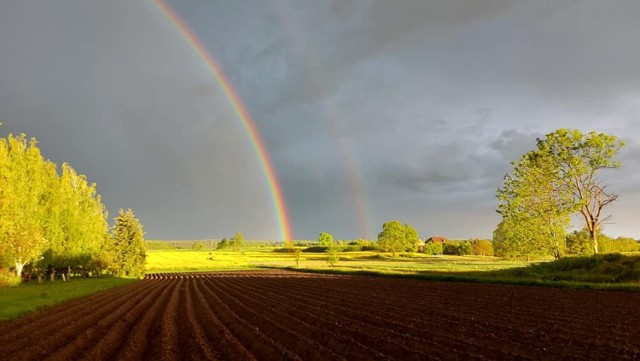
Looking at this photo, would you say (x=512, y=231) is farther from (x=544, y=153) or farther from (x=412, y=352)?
(x=412, y=352)

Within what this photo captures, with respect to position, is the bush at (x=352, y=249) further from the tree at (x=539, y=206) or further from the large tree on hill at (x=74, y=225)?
the tree at (x=539, y=206)

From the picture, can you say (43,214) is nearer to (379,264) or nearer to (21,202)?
(21,202)

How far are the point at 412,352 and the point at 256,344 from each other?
555cm

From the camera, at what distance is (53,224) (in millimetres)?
61062

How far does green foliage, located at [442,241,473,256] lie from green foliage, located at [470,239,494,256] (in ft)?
4.55

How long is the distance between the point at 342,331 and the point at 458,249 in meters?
150

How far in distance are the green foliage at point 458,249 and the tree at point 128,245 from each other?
388ft

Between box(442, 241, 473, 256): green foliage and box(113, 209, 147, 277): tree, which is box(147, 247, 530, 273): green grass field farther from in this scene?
box(113, 209, 147, 277): tree

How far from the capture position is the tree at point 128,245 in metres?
70.0

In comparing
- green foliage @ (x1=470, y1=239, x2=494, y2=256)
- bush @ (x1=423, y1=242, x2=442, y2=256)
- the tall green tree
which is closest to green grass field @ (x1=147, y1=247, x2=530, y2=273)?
green foliage @ (x1=470, y1=239, x2=494, y2=256)

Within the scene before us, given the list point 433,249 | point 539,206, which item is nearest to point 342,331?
point 539,206

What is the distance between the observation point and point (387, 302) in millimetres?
27266

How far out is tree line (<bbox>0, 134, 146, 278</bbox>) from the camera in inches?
1796

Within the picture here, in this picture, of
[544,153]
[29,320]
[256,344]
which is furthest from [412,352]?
[544,153]
